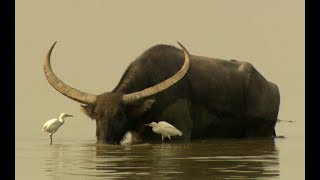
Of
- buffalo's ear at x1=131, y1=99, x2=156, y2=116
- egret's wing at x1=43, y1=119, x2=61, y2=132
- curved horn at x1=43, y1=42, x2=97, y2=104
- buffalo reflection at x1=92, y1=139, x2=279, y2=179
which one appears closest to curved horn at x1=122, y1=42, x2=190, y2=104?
buffalo's ear at x1=131, y1=99, x2=156, y2=116

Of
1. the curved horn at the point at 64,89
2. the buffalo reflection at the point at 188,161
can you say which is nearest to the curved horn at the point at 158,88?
the curved horn at the point at 64,89

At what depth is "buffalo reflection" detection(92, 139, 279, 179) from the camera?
11180 mm

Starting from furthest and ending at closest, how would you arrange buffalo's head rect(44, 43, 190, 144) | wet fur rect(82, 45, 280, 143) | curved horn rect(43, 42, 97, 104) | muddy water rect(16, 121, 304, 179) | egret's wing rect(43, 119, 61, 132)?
egret's wing rect(43, 119, 61, 132), curved horn rect(43, 42, 97, 104), wet fur rect(82, 45, 280, 143), buffalo's head rect(44, 43, 190, 144), muddy water rect(16, 121, 304, 179)

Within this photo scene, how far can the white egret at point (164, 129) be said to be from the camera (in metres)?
17.9

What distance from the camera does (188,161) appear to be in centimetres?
1298

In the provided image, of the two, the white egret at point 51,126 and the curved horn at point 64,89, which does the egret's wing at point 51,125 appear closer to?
the white egret at point 51,126

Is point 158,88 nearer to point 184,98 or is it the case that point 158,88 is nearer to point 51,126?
point 184,98

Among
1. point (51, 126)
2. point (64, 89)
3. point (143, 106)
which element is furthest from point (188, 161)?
point (51, 126)

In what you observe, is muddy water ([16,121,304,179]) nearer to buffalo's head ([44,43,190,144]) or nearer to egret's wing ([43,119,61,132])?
buffalo's head ([44,43,190,144])

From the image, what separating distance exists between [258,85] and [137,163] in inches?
413

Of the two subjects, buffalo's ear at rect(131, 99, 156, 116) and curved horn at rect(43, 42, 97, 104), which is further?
curved horn at rect(43, 42, 97, 104)

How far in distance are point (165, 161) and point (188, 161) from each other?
Answer: 1.23ft

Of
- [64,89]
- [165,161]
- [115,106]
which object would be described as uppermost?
[64,89]

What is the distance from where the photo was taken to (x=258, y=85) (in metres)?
22.7
